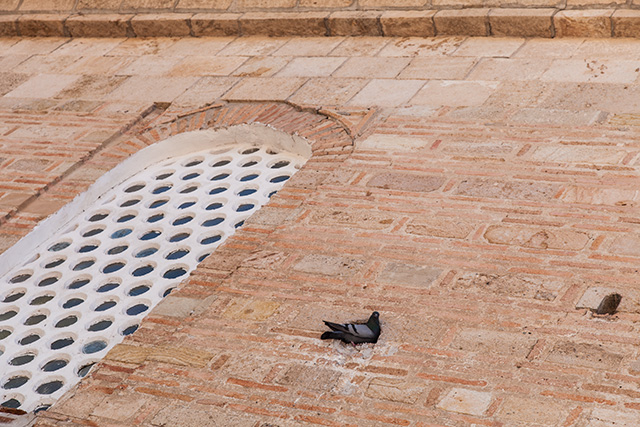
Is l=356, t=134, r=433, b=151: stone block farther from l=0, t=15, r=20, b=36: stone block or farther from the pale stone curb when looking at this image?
l=0, t=15, r=20, b=36: stone block

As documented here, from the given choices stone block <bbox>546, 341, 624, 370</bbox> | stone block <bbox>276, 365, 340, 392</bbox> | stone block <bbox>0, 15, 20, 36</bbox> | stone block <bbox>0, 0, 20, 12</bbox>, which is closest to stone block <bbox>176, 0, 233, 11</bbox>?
stone block <bbox>0, 15, 20, 36</bbox>

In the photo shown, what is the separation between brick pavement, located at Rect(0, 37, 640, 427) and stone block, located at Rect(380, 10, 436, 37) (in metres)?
0.12

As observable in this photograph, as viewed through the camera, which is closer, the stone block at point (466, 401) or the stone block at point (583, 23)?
the stone block at point (466, 401)

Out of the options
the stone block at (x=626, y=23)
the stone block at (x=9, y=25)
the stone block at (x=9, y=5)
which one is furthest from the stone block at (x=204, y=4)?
the stone block at (x=626, y=23)

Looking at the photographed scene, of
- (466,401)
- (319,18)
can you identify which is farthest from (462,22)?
(466,401)

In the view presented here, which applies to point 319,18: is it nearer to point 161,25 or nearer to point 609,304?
point 161,25

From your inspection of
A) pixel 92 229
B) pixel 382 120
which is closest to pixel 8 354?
pixel 92 229

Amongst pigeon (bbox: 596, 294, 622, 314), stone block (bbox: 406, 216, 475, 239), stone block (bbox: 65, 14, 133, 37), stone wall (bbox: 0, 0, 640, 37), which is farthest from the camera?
stone block (bbox: 65, 14, 133, 37)

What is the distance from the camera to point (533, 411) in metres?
3.67

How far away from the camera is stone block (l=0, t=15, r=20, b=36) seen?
9016mm

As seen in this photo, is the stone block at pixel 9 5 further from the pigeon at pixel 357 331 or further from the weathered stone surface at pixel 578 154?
the pigeon at pixel 357 331

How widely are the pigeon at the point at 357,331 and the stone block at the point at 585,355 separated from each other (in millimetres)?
766

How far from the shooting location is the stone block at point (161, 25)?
329 inches

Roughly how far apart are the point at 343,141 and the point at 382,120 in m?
0.36
